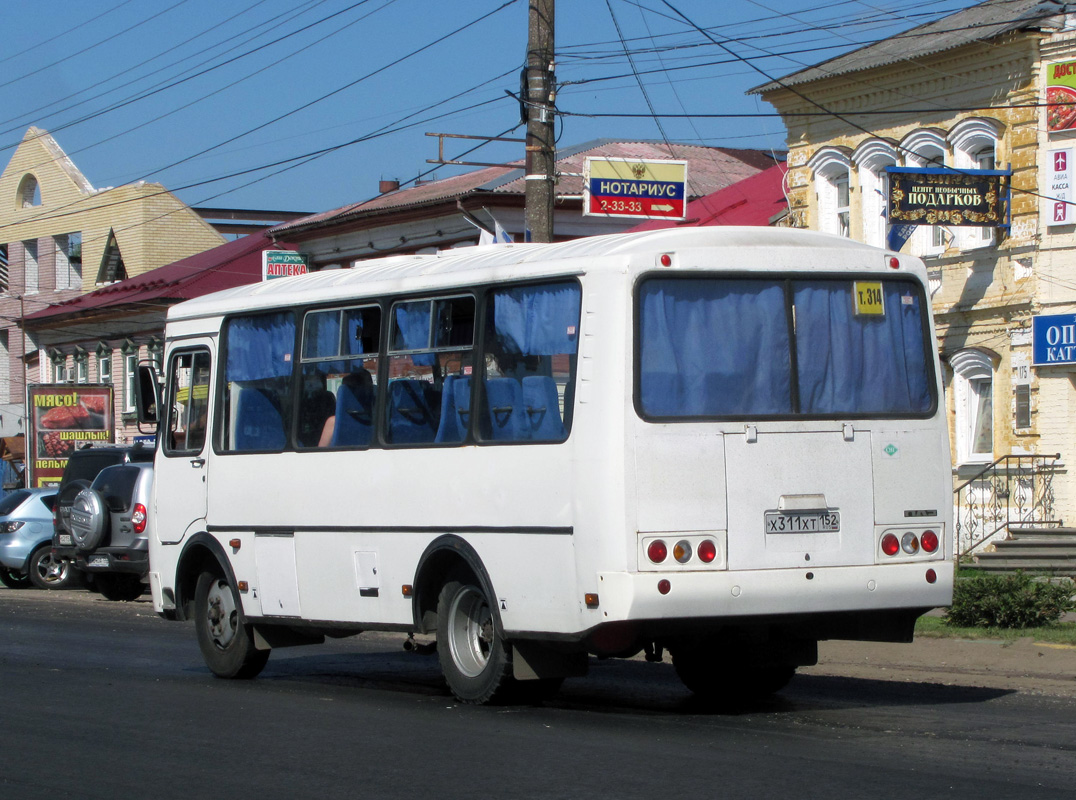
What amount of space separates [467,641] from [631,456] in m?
2.08

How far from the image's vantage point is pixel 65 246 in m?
53.4

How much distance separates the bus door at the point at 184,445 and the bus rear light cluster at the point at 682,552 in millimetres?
4841

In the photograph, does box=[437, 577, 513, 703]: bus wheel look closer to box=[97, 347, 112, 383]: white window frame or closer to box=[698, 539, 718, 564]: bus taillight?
box=[698, 539, 718, 564]: bus taillight

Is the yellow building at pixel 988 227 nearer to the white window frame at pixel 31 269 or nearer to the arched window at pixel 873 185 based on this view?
the arched window at pixel 873 185

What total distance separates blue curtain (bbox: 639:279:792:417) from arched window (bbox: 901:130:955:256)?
16.3m

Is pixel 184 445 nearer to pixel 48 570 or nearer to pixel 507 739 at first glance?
A: pixel 507 739

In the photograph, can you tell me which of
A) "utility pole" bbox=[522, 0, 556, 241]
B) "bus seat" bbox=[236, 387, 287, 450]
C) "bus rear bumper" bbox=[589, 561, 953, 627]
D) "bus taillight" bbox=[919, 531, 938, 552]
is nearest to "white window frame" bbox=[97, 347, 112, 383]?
"utility pole" bbox=[522, 0, 556, 241]

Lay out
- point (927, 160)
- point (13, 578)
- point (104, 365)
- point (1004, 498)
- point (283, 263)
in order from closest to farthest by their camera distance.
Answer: point (1004, 498) → point (927, 160) → point (13, 578) → point (283, 263) → point (104, 365)

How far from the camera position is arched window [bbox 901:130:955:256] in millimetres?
25188

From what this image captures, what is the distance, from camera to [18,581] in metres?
25.9

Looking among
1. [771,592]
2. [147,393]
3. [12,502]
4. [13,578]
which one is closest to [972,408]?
[147,393]

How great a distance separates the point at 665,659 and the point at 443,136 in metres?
9.31

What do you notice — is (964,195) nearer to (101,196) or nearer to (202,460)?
(202,460)

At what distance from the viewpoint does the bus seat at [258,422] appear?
11883mm
